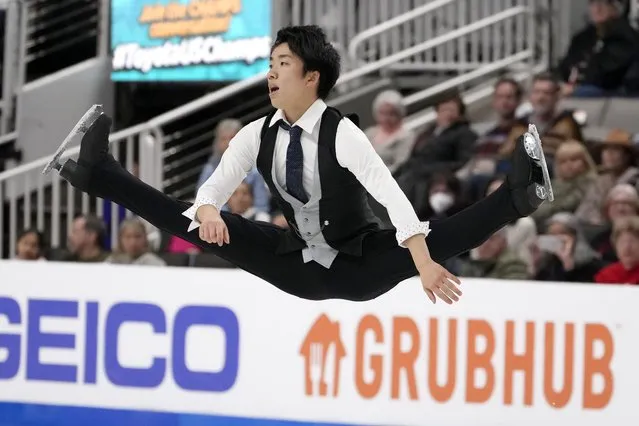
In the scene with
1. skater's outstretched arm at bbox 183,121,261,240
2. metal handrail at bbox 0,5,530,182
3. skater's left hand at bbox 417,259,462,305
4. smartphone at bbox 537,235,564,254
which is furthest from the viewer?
metal handrail at bbox 0,5,530,182

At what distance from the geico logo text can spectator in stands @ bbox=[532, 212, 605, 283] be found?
4.66 feet

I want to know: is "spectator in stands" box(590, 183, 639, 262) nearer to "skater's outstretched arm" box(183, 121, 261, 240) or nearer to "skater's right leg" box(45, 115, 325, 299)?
"skater's right leg" box(45, 115, 325, 299)

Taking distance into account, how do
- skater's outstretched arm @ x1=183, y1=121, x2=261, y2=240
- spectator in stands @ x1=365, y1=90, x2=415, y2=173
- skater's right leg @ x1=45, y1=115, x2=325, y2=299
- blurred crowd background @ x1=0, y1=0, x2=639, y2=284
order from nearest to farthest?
skater's outstretched arm @ x1=183, y1=121, x2=261, y2=240, skater's right leg @ x1=45, y1=115, x2=325, y2=299, blurred crowd background @ x1=0, y1=0, x2=639, y2=284, spectator in stands @ x1=365, y1=90, x2=415, y2=173

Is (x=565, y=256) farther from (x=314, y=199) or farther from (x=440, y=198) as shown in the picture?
(x=314, y=199)

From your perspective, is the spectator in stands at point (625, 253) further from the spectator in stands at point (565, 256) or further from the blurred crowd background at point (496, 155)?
the spectator in stands at point (565, 256)

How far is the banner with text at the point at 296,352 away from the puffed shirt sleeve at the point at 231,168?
84.4 inches

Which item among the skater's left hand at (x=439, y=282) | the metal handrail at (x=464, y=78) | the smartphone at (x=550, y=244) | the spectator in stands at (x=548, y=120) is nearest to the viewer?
the skater's left hand at (x=439, y=282)

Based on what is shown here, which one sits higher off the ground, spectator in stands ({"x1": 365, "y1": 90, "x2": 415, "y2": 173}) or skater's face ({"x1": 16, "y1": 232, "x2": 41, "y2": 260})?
spectator in stands ({"x1": 365, "y1": 90, "x2": 415, "y2": 173})

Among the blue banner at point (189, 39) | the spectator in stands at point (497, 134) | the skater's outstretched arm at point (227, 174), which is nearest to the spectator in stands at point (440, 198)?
the spectator in stands at point (497, 134)

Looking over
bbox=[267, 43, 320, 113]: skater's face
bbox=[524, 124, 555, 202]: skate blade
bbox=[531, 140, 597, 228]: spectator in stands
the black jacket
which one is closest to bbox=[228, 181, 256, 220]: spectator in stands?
bbox=[531, 140, 597, 228]: spectator in stands

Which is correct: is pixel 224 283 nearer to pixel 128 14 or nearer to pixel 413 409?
pixel 413 409

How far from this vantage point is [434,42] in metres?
8.73

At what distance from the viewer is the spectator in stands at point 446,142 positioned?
7.52 metres

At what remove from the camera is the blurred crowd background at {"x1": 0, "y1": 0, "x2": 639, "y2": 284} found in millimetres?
6676
